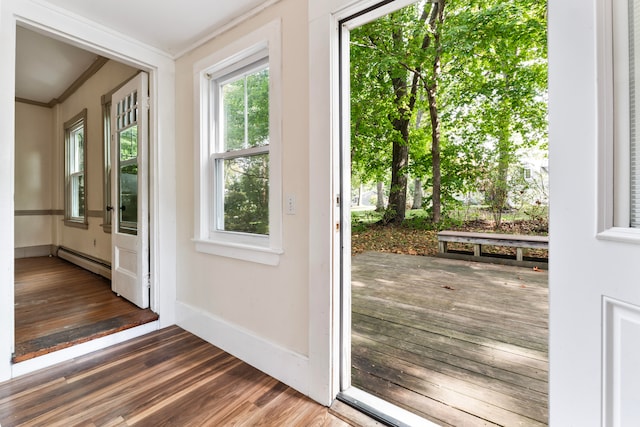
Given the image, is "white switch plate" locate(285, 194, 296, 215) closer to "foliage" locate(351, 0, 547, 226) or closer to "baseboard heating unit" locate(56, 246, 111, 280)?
"baseboard heating unit" locate(56, 246, 111, 280)

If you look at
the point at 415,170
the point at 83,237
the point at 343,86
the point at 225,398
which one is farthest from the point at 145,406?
the point at 415,170

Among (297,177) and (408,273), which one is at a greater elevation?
(297,177)

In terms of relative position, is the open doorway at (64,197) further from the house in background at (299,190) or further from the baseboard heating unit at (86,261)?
the house in background at (299,190)

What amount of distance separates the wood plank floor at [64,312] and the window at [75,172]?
110 cm

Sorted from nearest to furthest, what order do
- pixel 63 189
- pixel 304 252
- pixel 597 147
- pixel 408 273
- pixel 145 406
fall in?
pixel 597 147 < pixel 145 406 < pixel 304 252 < pixel 408 273 < pixel 63 189

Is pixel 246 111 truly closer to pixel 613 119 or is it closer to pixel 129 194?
pixel 129 194

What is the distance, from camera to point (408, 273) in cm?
396

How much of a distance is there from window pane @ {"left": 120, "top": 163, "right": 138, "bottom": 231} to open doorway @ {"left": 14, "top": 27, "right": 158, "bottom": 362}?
27 millimetres

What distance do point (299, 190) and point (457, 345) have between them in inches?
66.3

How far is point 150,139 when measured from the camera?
2.51 meters

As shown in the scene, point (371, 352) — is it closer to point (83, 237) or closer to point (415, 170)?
point (83, 237)

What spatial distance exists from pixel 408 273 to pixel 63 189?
19.6ft

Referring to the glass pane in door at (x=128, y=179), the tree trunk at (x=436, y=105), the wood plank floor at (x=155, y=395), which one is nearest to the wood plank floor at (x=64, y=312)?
the wood plank floor at (x=155, y=395)

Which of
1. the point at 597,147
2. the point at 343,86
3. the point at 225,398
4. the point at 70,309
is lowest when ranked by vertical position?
the point at 225,398
